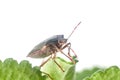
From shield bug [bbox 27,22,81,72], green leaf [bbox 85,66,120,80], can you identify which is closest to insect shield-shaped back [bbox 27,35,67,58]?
shield bug [bbox 27,22,81,72]

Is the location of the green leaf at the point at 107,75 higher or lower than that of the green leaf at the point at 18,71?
lower

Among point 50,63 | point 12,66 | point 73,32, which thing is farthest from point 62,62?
point 73,32

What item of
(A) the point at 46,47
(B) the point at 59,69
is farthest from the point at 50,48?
(B) the point at 59,69

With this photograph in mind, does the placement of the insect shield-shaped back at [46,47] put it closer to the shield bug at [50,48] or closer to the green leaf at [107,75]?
the shield bug at [50,48]

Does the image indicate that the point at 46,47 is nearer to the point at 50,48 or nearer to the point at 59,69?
the point at 50,48

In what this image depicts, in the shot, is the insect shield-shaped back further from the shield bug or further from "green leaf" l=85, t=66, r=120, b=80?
"green leaf" l=85, t=66, r=120, b=80

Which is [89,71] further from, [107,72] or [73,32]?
[107,72]

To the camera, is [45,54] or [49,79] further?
[45,54]

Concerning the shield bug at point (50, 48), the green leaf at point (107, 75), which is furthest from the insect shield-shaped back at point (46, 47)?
the green leaf at point (107, 75)
